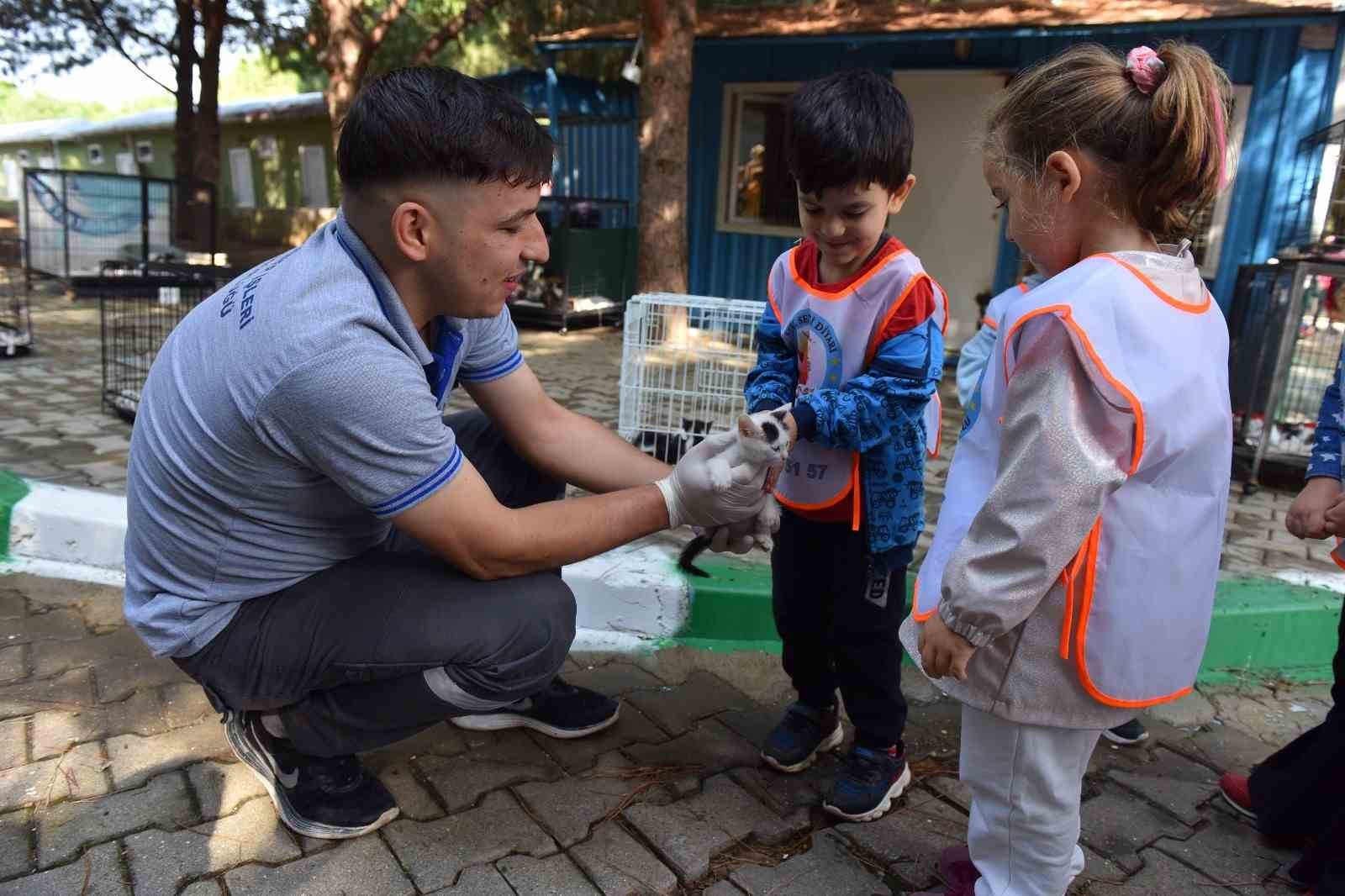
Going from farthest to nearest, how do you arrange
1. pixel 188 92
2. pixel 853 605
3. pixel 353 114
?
1. pixel 188 92
2. pixel 853 605
3. pixel 353 114

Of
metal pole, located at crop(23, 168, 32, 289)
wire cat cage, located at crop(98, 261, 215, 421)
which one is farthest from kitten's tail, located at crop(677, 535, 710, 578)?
metal pole, located at crop(23, 168, 32, 289)

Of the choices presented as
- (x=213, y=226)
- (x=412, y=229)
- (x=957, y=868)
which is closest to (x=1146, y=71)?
(x=412, y=229)

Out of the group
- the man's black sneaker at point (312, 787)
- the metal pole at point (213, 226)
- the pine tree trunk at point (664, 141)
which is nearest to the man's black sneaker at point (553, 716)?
the man's black sneaker at point (312, 787)

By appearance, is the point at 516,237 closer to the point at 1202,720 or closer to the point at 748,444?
the point at 748,444

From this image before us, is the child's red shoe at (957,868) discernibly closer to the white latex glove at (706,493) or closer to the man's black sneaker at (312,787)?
the white latex glove at (706,493)

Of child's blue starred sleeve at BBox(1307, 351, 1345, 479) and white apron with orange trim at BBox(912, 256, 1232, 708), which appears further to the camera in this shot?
child's blue starred sleeve at BBox(1307, 351, 1345, 479)

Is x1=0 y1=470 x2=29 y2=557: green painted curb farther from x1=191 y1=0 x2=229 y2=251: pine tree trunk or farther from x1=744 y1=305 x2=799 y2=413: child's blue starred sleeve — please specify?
x1=191 y1=0 x2=229 y2=251: pine tree trunk

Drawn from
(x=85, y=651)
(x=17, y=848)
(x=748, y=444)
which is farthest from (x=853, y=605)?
(x=85, y=651)

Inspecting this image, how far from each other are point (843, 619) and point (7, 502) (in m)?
2.85

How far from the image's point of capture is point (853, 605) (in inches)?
80.5

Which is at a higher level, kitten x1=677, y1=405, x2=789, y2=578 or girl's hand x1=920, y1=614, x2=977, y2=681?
kitten x1=677, y1=405, x2=789, y2=578

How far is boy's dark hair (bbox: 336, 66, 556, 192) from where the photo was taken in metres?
1.69

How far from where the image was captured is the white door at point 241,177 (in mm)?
23609

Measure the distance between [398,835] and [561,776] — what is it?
388mm
